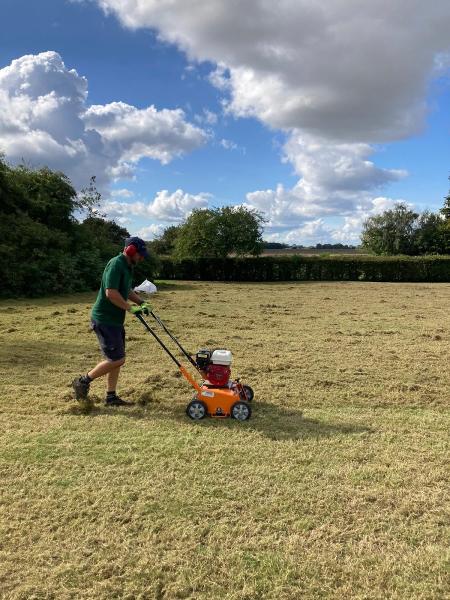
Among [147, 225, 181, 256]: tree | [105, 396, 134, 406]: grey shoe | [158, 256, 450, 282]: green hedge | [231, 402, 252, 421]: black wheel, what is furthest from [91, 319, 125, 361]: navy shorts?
[147, 225, 181, 256]: tree

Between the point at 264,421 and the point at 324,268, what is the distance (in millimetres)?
27141

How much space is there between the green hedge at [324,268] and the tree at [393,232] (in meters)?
26.8

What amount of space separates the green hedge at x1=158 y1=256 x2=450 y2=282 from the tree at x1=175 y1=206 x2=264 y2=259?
0.61 m

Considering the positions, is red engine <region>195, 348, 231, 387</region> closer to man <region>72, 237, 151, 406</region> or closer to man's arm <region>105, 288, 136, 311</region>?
man <region>72, 237, 151, 406</region>

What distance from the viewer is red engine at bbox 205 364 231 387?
5.05m

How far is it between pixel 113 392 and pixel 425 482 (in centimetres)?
321

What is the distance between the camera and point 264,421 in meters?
4.86

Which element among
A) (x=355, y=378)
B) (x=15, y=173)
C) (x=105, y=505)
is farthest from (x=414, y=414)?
(x=15, y=173)

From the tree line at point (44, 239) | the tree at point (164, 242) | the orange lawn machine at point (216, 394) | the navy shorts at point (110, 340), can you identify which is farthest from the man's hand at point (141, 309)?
the tree at point (164, 242)

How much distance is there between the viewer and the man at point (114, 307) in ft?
16.2

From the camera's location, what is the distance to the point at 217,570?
2.61 meters

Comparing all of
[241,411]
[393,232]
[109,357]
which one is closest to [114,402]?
[109,357]

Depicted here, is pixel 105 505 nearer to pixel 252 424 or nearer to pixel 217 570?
pixel 217 570

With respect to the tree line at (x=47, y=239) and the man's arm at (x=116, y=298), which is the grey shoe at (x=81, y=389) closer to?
the man's arm at (x=116, y=298)
